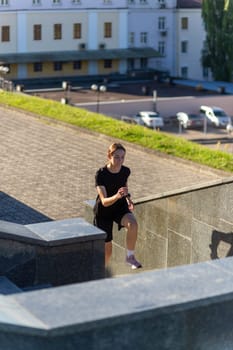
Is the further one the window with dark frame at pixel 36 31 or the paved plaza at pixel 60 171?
the window with dark frame at pixel 36 31

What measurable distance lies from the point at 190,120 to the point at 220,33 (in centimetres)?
1464

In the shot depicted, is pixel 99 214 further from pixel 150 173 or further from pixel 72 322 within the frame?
pixel 150 173

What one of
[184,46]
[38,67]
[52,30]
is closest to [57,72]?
→ [38,67]

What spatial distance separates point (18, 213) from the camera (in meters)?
12.7

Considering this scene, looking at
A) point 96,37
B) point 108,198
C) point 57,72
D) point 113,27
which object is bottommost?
point 57,72

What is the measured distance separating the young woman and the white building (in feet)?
184

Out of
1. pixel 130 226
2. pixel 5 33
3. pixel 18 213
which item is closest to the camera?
pixel 130 226

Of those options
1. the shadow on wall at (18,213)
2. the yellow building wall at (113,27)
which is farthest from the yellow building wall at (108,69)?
the shadow on wall at (18,213)

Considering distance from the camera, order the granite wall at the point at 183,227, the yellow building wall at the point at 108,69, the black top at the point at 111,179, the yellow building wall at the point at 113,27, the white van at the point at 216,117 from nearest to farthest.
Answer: the black top at the point at 111,179, the granite wall at the point at 183,227, the white van at the point at 216,117, the yellow building wall at the point at 113,27, the yellow building wall at the point at 108,69

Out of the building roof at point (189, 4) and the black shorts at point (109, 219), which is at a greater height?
the black shorts at point (109, 219)

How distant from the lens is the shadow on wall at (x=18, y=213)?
486 inches

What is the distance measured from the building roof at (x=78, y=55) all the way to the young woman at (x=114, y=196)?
185ft

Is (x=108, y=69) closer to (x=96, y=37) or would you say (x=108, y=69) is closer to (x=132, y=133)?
(x=96, y=37)

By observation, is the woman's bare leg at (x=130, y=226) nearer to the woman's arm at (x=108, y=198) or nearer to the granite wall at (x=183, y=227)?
the woman's arm at (x=108, y=198)
